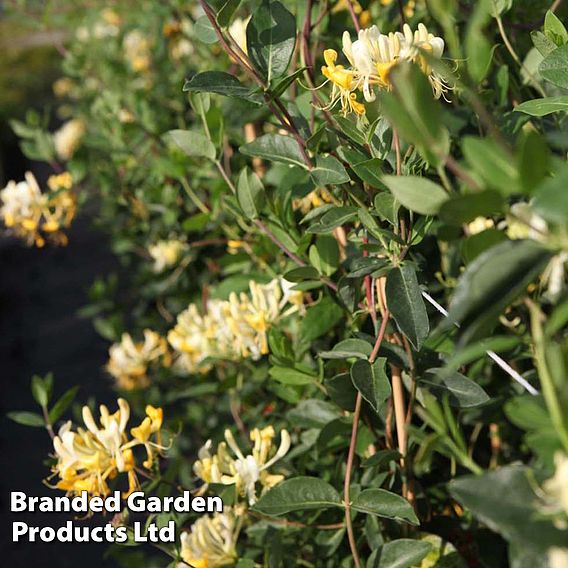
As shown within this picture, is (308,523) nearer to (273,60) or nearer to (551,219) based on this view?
(273,60)

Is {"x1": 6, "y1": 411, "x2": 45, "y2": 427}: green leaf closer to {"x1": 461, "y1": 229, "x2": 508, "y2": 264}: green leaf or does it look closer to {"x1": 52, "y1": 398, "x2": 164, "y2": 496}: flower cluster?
{"x1": 52, "y1": 398, "x2": 164, "y2": 496}: flower cluster

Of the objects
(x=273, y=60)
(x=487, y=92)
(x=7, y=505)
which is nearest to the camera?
(x=273, y=60)

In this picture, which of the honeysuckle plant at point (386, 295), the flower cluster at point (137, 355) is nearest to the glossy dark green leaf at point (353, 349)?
the honeysuckle plant at point (386, 295)

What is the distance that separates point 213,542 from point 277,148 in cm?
44

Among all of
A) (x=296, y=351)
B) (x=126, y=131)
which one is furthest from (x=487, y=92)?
(x=126, y=131)

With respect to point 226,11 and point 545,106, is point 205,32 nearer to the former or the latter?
point 226,11

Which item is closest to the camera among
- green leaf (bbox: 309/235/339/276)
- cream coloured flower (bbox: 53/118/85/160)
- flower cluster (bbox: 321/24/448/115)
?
flower cluster (bbox: 321/24/448/115)

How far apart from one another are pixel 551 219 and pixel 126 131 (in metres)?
1.41

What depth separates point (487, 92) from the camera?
833 millimetres

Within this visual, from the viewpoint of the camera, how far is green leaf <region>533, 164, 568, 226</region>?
349 mm

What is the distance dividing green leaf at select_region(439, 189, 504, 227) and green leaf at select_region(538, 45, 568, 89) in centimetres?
38

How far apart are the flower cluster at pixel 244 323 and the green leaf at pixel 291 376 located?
95mm

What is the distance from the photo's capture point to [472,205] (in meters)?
0.38

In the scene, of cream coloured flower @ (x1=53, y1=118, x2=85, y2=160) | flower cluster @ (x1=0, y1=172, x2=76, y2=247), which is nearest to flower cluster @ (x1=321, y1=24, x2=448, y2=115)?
flower cluster @ (x1=0, y1=172, x2=76, y2=247)
